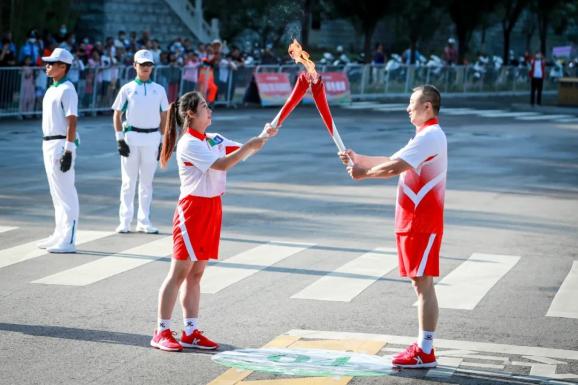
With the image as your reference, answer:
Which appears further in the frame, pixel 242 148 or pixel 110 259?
pixel 110 259

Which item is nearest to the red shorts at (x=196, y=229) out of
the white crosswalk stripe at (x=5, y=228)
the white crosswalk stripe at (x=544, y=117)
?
the white crosswalk stripe at (x=5, y=228)

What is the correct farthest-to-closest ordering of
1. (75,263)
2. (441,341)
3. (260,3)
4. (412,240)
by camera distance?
(260,3)
(75,263)
(441,341)
(412,240)

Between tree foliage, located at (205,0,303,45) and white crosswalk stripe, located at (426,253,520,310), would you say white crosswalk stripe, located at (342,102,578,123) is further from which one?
white crosswalk stripe, located at (426,253,520,310)

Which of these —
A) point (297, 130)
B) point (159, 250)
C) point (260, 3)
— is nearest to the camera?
point (159, 250)

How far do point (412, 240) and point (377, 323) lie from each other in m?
1.56

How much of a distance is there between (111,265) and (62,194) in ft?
4.35

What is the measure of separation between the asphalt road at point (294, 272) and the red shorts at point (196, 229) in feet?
2.36

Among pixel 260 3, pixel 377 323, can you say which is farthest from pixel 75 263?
pixel 260 3

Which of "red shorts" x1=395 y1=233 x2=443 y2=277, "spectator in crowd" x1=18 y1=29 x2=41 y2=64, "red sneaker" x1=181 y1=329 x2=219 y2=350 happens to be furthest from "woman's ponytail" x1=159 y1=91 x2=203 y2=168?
"spectator in crowd" x1=18 y1=29 x2=41 y2=64

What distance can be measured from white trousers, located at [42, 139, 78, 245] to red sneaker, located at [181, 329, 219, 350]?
435 cm

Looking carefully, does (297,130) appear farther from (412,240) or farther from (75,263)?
(412,240)

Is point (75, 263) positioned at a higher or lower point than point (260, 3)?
lower

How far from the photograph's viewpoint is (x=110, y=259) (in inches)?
486

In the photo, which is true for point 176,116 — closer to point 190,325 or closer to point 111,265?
point 190,325
